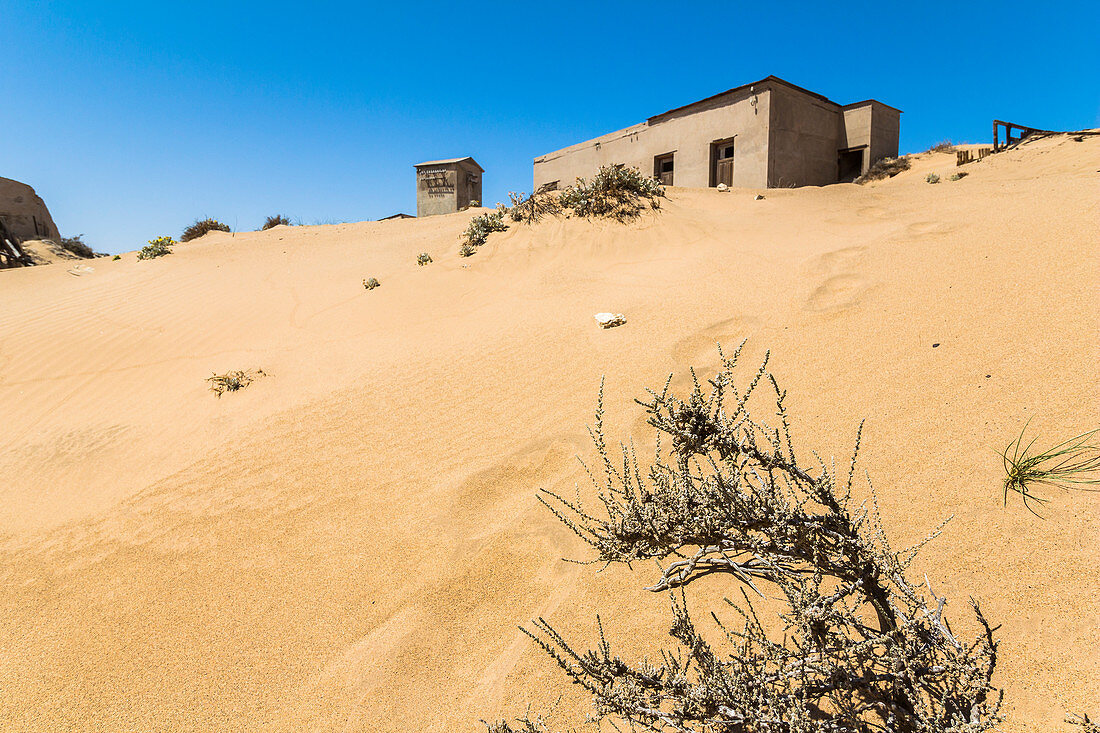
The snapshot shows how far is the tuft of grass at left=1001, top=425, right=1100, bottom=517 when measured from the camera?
6.02 ft

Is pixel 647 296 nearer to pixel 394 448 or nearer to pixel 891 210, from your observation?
pixel 394 448

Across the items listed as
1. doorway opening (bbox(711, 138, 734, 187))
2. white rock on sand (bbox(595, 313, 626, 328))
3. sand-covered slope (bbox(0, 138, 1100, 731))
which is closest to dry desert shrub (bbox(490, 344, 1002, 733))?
sand-covered slope (bbox(0, 138, 1100, 731))

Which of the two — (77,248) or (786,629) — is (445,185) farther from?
(786,629)

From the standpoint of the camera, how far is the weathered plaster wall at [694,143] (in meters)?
12.2

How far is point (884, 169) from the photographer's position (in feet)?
44.1

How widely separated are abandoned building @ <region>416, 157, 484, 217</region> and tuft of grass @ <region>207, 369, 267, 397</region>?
51.4 feet

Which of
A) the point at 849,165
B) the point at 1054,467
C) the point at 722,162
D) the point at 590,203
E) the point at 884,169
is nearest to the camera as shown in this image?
the point at 1054,467

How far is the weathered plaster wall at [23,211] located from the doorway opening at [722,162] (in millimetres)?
24708

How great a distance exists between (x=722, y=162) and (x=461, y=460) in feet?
41.6

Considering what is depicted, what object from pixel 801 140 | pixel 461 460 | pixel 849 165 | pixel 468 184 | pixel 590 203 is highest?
pixel 468 184

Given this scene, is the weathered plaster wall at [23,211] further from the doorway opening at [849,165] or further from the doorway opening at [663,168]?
the doorway opening at [849,165]

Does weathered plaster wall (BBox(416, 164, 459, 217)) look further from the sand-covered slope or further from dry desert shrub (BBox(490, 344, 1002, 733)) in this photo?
dry desert shrub (BBox(490, 344, 1002, 733))

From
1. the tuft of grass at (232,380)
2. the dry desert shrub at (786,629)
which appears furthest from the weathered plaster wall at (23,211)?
the dry desert shrub at (786,629)

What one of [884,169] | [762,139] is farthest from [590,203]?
[884,169]
